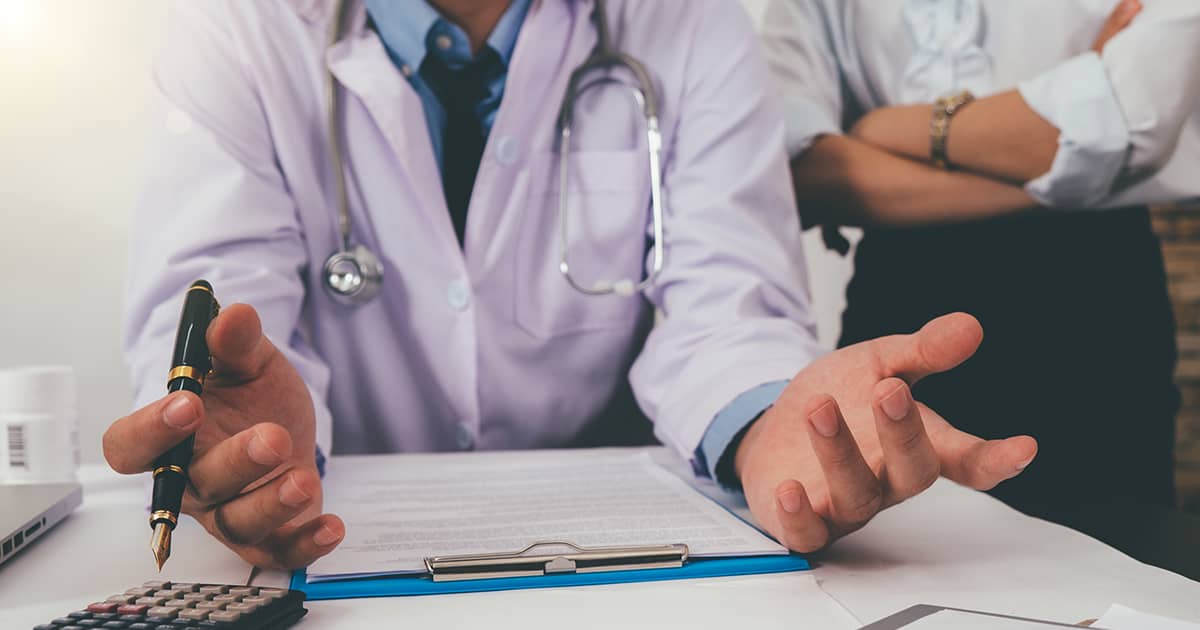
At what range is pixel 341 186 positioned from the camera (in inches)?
35.5

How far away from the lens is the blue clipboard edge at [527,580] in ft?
1.58

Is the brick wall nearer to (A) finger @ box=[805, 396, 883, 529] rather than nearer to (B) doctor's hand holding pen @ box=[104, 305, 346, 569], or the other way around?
(A) finger @ box=[805, 396, 883, 529]

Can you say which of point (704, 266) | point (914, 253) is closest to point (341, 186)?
point (704, 266)

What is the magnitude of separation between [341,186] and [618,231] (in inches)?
11.7

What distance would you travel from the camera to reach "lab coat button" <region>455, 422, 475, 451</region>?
971mm

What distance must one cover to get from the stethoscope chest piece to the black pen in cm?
37

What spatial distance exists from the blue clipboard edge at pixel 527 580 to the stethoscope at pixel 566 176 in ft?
1.40

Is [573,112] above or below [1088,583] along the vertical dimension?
above

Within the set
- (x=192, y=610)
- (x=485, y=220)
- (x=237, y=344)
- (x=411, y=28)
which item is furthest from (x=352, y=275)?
(x=192, y=610)

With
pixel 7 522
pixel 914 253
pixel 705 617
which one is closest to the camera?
pixel 705 617

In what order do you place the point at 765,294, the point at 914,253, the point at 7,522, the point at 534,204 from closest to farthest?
the point at 7,522 → the point at 765,294 → the point at 534,204 → the point at 914,253

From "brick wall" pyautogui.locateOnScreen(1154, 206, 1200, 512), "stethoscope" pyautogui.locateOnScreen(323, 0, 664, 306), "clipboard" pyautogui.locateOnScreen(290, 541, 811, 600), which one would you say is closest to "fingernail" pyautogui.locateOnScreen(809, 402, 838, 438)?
"clipboard" pyautogui.locateOnScreen(290, 541, 811, 600)

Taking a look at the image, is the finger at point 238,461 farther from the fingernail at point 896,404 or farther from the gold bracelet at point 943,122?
the gold bracelet at point 943,122

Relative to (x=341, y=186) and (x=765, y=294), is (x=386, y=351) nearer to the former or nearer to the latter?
(x=341, y=186)
